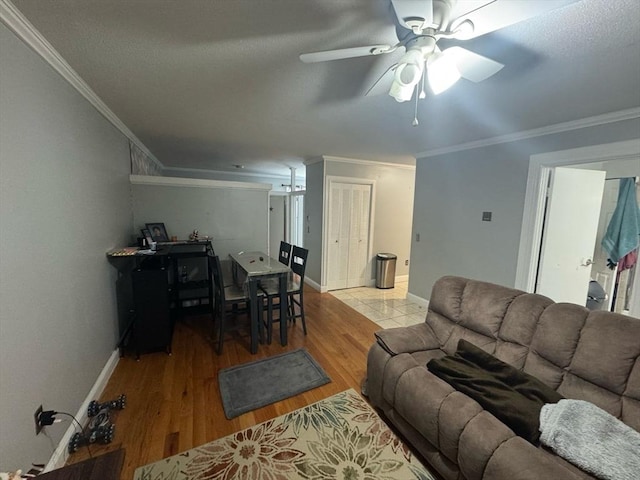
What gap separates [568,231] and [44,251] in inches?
177

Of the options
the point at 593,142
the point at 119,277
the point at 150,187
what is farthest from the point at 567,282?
the point at 150,187

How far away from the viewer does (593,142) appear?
2.45 m

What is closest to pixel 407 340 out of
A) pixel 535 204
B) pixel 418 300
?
pixel 535 204

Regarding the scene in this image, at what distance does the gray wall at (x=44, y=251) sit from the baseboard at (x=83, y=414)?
0.05 metres

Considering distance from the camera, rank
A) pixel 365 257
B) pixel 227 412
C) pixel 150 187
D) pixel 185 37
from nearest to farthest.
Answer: pixel 185 37, pixel 227 412, pixel 150 187, pixel 365 257

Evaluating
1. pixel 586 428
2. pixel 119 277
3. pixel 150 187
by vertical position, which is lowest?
pixel 586 428

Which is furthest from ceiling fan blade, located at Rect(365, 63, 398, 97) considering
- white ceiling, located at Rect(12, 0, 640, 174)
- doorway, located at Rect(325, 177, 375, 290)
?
doorway, located at Rect(325, 177, 375, 290)

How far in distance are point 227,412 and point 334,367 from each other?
3.32ft

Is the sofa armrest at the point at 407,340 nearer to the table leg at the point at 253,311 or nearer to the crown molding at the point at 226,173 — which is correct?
the table leg at the point at 253,311

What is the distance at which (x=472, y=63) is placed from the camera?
1.28m

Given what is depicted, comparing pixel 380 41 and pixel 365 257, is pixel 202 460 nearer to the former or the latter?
pixel 380 41

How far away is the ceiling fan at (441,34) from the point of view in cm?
95

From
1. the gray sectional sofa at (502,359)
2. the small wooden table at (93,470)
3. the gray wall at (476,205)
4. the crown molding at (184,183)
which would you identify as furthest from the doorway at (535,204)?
the small wooden table at (93,470)

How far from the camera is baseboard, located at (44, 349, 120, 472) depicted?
4.98 feet
